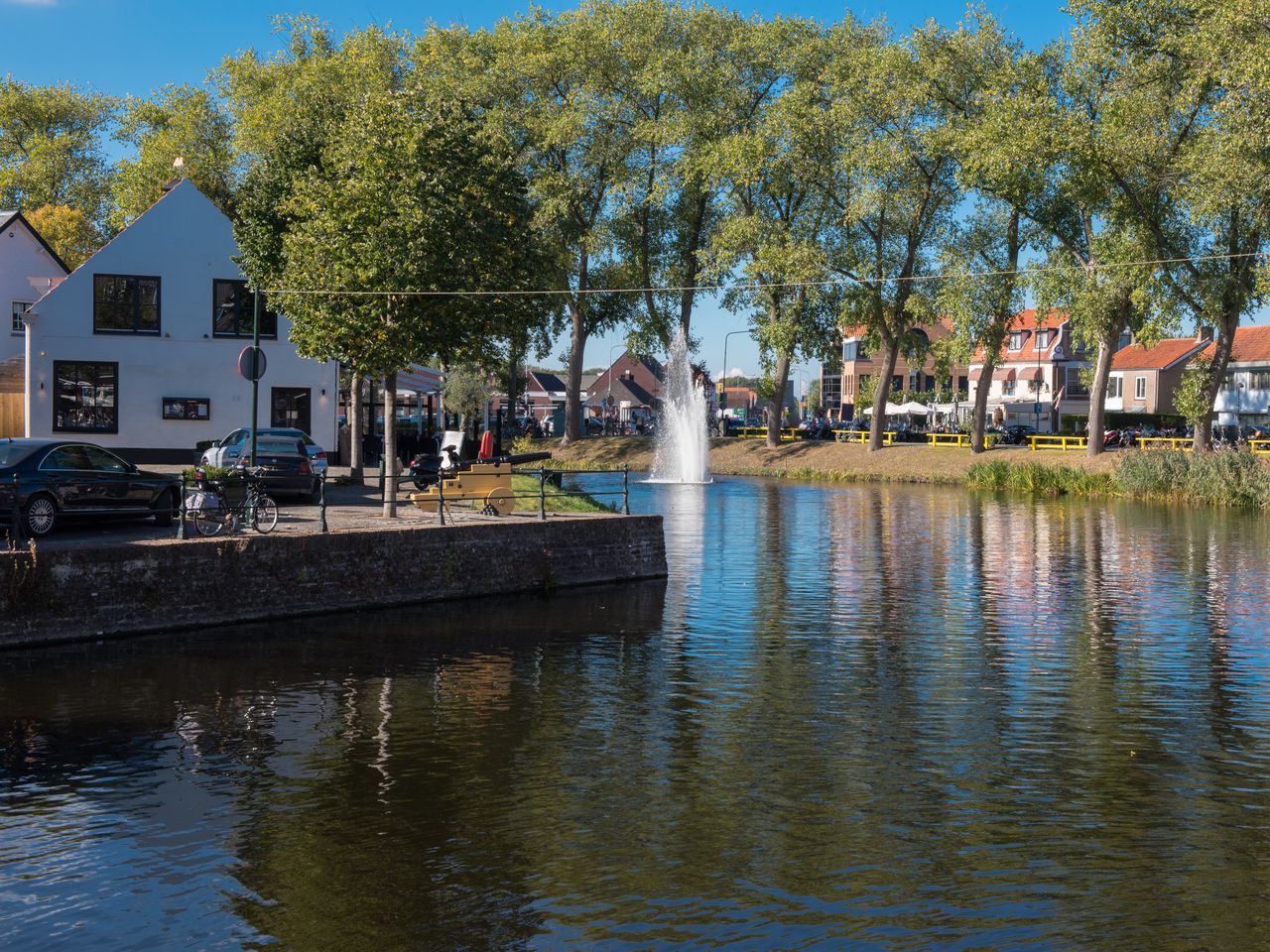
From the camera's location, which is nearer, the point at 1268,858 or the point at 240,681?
the point at 1268,858

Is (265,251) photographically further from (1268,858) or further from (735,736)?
(1268,858)

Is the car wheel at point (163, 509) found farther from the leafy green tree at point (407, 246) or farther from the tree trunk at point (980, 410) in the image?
the tree trunk at point (980, 410)

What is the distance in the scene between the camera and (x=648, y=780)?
12695mm

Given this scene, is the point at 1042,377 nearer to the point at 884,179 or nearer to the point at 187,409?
the point at 884,179

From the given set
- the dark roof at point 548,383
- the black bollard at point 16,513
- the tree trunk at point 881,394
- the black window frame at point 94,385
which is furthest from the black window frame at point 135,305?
the dark roof at point 548,383

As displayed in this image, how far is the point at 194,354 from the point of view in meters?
44.9

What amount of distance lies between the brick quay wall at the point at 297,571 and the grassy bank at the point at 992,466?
27.7m

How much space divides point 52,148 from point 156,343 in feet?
124

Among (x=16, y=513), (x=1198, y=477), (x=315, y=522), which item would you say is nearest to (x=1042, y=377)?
(x=1198, y=477)

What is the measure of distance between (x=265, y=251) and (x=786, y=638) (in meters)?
23.7

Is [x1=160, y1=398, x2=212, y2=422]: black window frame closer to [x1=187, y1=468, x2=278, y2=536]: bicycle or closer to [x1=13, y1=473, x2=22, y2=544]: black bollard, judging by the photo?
[x1=187, y1=468, x2=278, y2=536]: bicycle

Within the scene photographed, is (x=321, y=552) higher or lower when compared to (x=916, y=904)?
higher

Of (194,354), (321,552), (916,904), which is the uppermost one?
(194,354)

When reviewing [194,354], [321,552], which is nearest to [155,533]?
[321,552]
